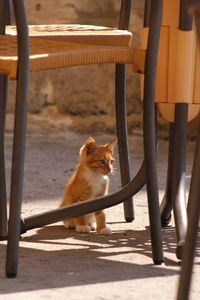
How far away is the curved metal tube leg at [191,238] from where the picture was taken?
1767 mm

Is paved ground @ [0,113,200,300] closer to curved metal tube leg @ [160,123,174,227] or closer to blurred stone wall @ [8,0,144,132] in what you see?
curved metal tube leg @ [160,123,174,227]

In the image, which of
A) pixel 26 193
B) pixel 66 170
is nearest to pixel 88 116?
pixel 66 170

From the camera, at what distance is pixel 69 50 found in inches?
112

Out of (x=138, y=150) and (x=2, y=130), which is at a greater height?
(x=2, y=130)

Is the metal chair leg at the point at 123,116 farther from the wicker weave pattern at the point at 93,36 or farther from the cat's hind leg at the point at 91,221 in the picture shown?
the wicker weave pattern at the point at 93,36

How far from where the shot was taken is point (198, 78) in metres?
3.18

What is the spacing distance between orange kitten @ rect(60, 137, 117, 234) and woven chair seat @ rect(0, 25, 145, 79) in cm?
56

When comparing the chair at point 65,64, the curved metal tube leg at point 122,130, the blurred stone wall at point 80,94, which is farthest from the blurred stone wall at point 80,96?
the chair at point 65,64

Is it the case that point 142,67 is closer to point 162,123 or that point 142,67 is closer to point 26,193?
point 26,193

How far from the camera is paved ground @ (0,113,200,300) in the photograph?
2.60 meters

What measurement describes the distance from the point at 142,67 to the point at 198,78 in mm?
310

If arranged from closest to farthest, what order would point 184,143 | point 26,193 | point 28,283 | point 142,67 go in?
point 28,283
point 142,67
point 184,143
point 26,193

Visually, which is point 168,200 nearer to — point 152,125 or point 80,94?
point 152,125

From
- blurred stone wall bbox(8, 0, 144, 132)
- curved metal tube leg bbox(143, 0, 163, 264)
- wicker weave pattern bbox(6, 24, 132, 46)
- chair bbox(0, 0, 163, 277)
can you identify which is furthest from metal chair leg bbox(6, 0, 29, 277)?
blurred stone wall bbox(8, 0, 144, 132)
